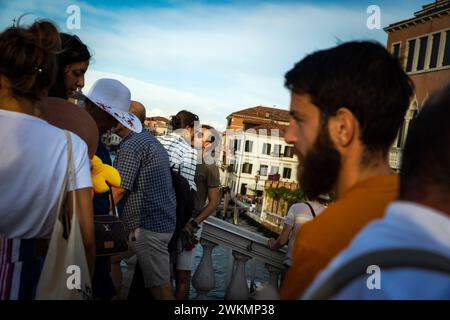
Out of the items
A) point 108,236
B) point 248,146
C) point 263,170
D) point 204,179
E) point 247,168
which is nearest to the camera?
point 108,236

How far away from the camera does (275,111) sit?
7062cm

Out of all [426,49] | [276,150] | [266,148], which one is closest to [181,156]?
[426,49]

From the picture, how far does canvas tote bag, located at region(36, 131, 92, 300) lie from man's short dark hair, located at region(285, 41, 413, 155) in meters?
0.83

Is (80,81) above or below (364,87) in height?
above

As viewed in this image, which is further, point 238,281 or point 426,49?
point 426,49

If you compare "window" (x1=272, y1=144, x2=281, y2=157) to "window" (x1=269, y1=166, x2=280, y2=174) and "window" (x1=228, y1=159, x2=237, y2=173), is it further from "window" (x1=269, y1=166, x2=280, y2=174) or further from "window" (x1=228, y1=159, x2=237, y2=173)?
"window" (x1=228, y1=159, x2=237, y2=173)

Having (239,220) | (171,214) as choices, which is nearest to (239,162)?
(239,220)

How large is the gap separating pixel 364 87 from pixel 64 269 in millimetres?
1014

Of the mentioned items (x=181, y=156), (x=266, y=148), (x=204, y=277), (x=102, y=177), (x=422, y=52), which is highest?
(x=422, y=52)

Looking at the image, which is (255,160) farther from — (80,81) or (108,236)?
(108,236)

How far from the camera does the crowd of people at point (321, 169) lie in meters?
0.64

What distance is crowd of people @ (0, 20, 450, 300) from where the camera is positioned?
638mm

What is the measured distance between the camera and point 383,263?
60cm

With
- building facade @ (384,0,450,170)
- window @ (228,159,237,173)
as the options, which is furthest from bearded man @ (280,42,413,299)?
window @ (228,159,237,173)
